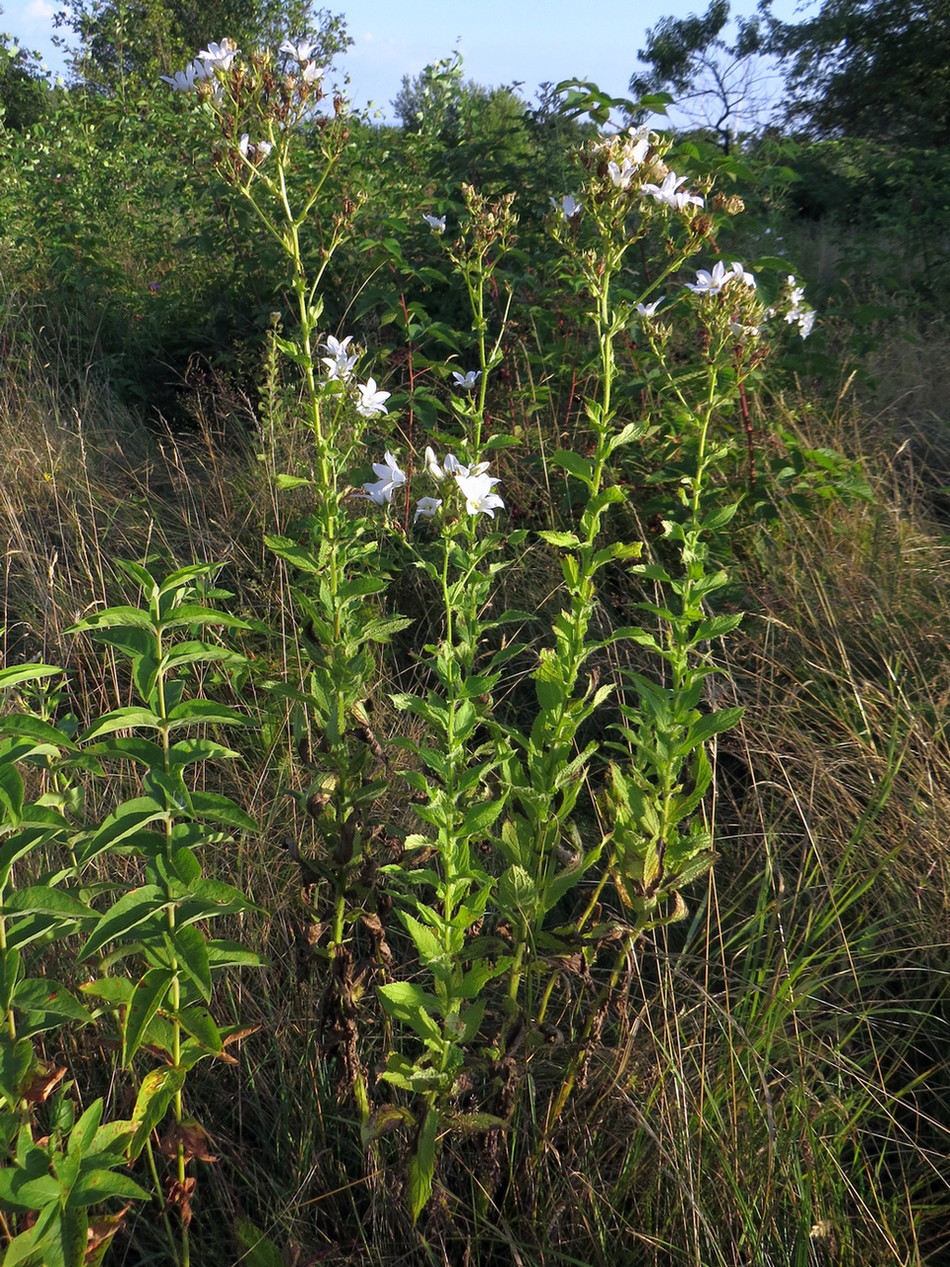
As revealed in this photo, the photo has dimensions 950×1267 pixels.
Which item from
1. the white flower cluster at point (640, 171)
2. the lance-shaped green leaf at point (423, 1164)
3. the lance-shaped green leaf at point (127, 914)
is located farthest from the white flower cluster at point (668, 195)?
the lance-shaped green leaf at point (423, 1164)

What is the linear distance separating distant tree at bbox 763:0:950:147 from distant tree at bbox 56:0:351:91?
6015 mm

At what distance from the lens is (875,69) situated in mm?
12164

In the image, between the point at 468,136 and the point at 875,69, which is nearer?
the point at 468,136

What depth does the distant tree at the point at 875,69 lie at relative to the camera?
443 inches

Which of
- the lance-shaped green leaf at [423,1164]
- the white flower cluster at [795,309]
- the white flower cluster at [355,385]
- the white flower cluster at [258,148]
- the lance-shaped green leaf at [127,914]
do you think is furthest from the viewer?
the white flower cluster at [795,309]

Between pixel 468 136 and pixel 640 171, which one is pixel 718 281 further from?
pixel 468 136

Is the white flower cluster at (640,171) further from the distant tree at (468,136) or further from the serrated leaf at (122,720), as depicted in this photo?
the distant tree at (468,136)

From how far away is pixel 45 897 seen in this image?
1113mm

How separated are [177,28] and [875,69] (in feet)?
32.7

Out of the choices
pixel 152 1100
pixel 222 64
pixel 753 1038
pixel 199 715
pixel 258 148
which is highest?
pixel 222 64

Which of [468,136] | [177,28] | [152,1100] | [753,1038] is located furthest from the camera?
[177,28]

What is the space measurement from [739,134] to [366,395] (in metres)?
6.06

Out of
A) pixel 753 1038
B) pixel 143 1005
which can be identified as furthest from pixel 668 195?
pixel 143 1005

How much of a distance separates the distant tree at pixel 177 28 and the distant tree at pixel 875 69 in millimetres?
6015
